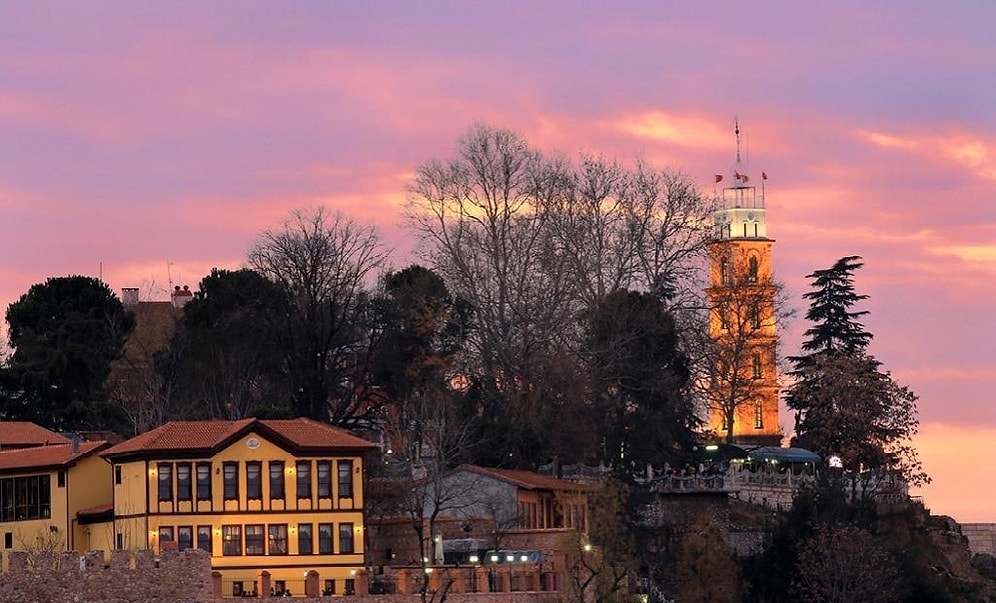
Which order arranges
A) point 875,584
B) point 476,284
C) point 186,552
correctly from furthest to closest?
point 476,284, point 875,584, point 186,552

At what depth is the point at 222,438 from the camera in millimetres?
92812

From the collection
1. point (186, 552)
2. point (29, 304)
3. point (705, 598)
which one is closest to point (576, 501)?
point (705, 598)

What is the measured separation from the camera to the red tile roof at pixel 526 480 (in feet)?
334

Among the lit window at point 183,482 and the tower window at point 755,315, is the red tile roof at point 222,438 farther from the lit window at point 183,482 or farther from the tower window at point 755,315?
A: the tower window at point 755,315

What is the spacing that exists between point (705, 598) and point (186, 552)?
23748mm

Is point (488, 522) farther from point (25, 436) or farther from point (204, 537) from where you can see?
point (25, 436)

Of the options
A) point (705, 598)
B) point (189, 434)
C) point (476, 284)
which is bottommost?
point (705, 598)

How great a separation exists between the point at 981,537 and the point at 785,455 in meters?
13.0

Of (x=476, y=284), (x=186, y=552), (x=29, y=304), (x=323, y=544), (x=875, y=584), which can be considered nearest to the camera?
(x=186, y=552)

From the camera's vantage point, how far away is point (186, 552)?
81.6 meters

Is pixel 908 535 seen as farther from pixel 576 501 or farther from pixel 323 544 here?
pixel 323 544

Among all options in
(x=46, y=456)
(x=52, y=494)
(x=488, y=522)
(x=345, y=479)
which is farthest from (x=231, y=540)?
(x=488, y=522)

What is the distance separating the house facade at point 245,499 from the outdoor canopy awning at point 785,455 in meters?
32.9

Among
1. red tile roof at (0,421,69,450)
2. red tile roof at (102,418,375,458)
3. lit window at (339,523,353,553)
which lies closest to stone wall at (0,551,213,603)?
red tile roof at (102,418,375,458)
